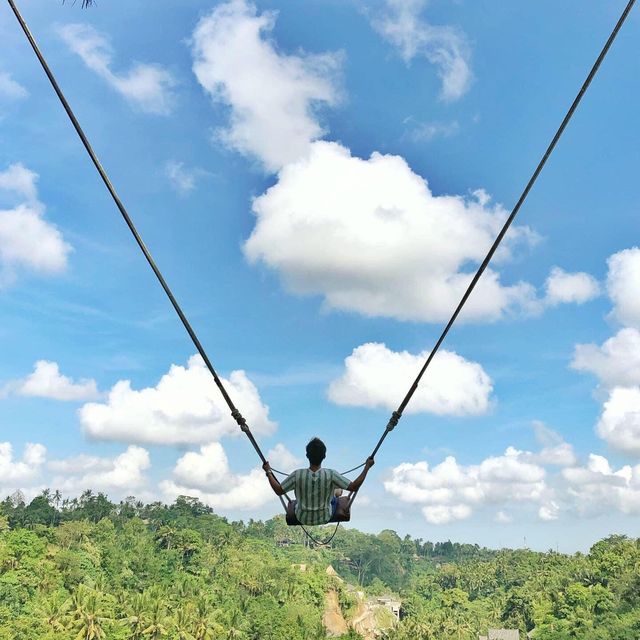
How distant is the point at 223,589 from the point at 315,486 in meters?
64.4

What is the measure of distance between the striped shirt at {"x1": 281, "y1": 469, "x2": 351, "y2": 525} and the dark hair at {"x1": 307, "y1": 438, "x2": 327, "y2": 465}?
121 millimetres

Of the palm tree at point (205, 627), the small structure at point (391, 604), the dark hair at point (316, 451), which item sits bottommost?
the small structure at point (391, 604)

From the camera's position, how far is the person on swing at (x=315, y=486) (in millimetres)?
6375

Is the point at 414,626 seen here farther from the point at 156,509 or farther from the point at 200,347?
the point at 200,347

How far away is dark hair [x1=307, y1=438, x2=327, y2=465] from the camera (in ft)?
20.7

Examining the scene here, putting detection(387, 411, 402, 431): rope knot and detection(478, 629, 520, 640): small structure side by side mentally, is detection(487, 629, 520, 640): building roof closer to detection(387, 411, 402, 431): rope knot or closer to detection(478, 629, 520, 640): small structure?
detection(478, 629, 520, 640): small structure

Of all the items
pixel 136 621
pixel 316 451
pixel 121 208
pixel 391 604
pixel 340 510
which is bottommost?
pixel 391 604

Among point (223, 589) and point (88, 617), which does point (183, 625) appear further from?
point (223, 589)

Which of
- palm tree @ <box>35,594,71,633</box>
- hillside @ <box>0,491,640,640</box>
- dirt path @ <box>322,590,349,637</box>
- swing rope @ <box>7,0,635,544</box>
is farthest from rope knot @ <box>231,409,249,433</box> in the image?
dirt path @ <box>322,590,349,637</box>

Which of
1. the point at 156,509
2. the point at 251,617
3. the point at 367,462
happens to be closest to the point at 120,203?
the point at 367,462

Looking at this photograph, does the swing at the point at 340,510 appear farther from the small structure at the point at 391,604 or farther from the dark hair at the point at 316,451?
the small structure at the point at 391,604

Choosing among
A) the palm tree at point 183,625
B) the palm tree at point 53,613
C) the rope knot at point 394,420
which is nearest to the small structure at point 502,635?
the palm tree at point 183,625

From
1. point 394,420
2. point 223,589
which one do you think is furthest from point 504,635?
point 394,420

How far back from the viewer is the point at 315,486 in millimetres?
6426
